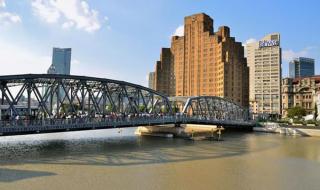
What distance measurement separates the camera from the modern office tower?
17688 centimetres

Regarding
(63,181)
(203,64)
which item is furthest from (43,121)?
(203,64)

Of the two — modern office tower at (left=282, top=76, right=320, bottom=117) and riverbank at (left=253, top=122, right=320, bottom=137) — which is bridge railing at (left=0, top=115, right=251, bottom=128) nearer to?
riverbank at (left=253, top=122, right=320, bottom=137)

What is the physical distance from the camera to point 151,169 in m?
40.1

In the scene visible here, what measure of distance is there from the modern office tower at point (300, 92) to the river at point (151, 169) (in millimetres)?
129804

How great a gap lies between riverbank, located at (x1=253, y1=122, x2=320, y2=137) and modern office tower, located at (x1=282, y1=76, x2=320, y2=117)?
2562 inches

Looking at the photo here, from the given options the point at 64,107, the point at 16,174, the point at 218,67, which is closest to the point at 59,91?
the point at 64,107

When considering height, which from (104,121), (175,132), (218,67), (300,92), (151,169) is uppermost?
(218,67)

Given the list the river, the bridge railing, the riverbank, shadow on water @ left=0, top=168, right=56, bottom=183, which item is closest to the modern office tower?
the riverbank

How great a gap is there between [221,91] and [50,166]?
14849 cm

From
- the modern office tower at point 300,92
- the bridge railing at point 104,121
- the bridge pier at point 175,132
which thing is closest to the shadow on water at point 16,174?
the bridge railing at point 104,121

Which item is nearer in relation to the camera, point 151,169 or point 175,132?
point 151,169

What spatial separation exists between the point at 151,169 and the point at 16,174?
15190 mm

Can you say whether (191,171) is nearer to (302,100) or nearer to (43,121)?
(43,121)

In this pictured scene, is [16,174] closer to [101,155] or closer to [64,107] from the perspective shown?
[101,155]
